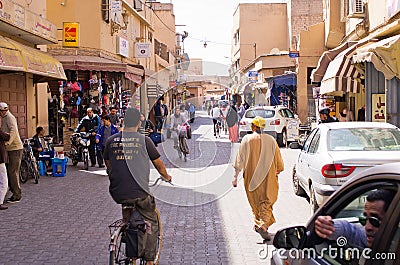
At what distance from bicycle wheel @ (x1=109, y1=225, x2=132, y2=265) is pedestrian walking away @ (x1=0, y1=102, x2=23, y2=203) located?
5.55 meters

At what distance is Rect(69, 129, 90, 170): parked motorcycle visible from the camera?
656 inches

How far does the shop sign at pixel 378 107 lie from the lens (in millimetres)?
16188

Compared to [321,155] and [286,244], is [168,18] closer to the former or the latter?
[321,155]

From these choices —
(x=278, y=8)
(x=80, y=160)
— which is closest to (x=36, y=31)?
(x=80, y=160)

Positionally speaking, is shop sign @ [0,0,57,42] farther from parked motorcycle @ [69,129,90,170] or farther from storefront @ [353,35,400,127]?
storefront @ [353,35,400,127]

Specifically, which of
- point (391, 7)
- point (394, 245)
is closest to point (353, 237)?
point (394, 245)

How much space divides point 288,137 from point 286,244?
20741mm

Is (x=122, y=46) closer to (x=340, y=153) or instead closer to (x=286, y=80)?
(x=286, y=80)

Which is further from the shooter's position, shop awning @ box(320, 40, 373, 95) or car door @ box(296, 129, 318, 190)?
shop awning @ box(320, 40, 373, 95)

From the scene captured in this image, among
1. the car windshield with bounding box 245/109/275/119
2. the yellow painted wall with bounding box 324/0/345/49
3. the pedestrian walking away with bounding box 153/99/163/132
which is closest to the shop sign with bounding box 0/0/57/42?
the car windshield with bounding box 245/109/275/119

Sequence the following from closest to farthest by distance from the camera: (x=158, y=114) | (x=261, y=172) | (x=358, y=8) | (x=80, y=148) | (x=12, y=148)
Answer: (x=261, y=172)
(x=12, y=148)
(x=80, y=148)
(x=358, y=8)
(x=158, y=114)

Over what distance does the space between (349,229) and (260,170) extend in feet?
15.7

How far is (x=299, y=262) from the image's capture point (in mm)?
3457

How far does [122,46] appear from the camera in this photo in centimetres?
2792
